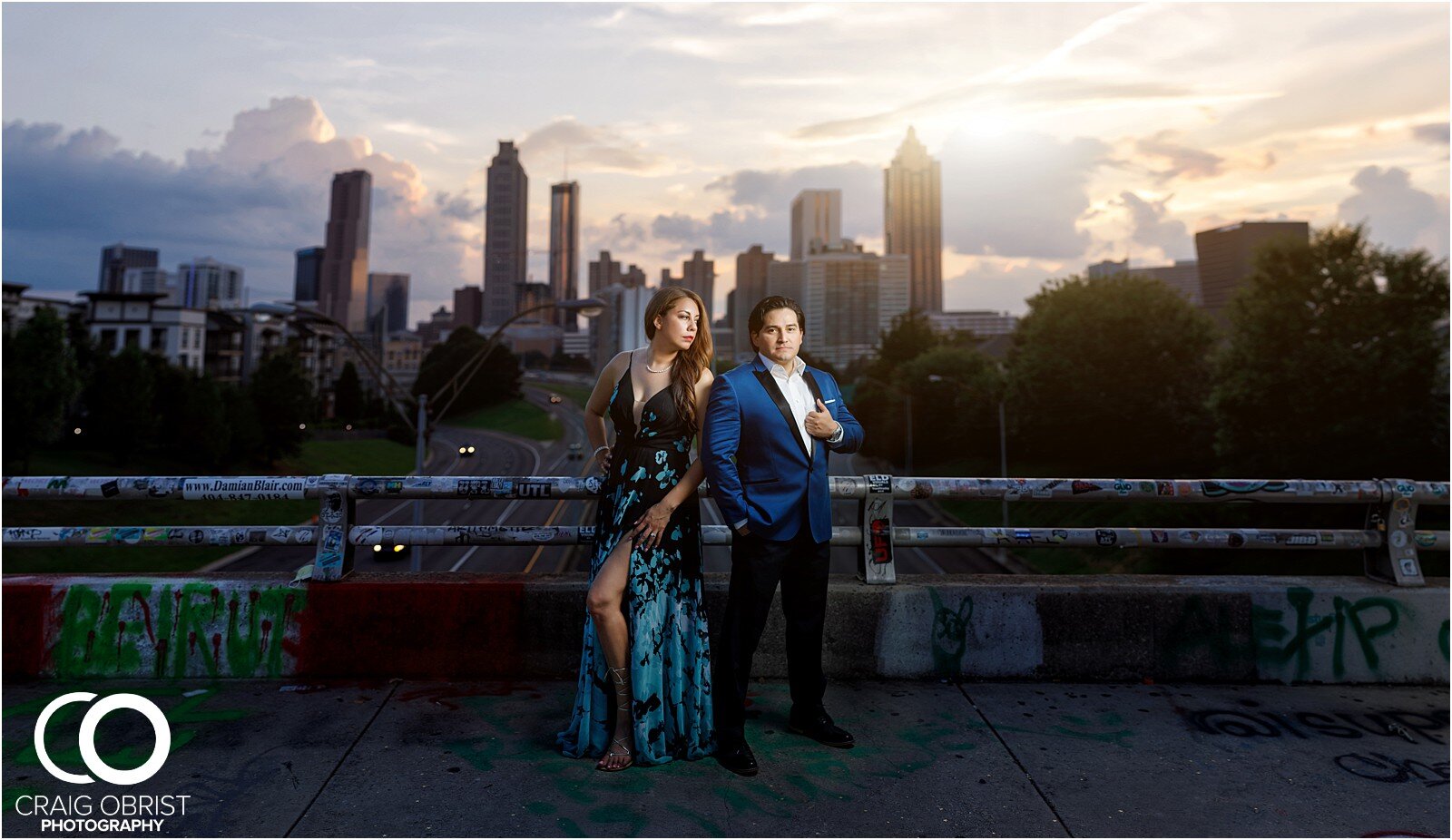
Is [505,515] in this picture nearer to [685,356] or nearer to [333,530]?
[333,530]

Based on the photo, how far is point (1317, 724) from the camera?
371cm

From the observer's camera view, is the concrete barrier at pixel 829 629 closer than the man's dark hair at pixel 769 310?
No

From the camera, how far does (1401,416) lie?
85.5ft

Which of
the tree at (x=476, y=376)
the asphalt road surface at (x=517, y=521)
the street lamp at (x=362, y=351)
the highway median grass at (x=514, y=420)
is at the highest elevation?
the tree at (x=476, y=376)

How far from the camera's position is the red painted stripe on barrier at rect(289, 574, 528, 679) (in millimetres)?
4102

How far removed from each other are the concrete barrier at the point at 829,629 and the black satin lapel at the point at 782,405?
1237 mm

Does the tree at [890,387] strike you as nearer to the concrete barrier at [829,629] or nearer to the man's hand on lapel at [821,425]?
the concrete barrier at [829,629]

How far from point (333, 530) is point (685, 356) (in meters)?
2.29

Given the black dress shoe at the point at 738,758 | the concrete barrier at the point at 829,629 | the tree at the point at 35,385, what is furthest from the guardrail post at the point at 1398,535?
the tree at the point at 35,385

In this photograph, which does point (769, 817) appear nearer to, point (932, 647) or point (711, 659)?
point (711, 659)

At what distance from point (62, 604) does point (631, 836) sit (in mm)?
3484

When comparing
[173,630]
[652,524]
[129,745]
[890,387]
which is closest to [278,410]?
[890,387]

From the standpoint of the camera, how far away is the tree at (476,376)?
4173 inches

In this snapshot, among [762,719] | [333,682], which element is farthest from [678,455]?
[333,682]
